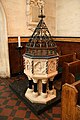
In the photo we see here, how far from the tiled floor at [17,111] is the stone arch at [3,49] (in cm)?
101

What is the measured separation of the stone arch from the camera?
10.7 feet

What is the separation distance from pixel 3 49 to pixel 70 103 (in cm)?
249

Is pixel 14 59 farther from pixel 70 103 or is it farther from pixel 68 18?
pixel 70 103

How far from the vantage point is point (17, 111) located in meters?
2.09

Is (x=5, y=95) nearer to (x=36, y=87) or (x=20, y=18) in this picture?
(x=36, y=87)

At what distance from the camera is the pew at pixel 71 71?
2.35 m

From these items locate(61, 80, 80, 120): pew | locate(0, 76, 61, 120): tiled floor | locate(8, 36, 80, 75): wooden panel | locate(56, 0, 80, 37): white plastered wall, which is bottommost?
locate(0, 76, 61, 120): tiled floor

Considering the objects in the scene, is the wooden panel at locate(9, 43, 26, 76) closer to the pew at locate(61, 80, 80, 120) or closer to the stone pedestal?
the stone pedestal

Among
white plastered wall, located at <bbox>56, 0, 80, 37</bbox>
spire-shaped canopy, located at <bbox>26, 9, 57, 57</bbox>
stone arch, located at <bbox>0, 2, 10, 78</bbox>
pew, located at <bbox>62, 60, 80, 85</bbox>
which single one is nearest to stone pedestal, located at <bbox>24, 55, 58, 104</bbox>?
spire-shaped canopy, located at <bbox>26, 9, 57, 57</bbox>

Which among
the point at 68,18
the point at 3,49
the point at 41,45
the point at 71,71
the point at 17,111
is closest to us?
the point at 17,111

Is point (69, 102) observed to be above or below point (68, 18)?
below

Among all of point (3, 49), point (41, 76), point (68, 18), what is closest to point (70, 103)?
point (41, 76)

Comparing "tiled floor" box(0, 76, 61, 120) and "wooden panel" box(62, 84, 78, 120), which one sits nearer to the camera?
"wooden panel" box(62, 84, 78, 120)

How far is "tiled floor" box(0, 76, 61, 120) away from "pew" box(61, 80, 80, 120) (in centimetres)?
47
